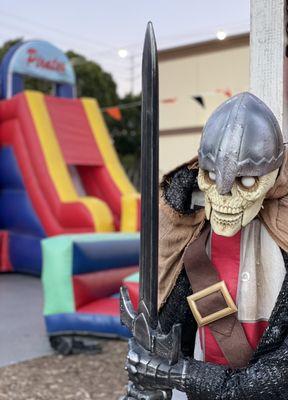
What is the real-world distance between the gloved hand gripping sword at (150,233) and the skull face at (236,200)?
124mm

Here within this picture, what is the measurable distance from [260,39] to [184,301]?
711mm

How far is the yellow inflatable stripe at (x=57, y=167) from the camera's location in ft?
22.7

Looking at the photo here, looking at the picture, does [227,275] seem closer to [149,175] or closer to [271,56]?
[149,175]

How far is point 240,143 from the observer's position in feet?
3.56

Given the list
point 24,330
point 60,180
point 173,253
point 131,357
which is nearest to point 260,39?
point 173,253

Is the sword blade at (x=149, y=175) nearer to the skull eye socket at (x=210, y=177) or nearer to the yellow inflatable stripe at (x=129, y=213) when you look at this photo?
the skull eye socket at (x=210, y=177)

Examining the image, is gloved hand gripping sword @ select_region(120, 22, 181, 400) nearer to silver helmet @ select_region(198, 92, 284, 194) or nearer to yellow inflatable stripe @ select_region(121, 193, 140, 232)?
silver helmet @ select_region(198, 92, 284, 194)

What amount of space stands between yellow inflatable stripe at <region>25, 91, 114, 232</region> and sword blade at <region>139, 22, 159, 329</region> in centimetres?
573

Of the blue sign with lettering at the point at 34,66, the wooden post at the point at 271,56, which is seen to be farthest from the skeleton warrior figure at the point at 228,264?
the blue sign with lettering at the point at 34,66

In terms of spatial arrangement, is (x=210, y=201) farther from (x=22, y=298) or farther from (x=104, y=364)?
(x=22, y=298)

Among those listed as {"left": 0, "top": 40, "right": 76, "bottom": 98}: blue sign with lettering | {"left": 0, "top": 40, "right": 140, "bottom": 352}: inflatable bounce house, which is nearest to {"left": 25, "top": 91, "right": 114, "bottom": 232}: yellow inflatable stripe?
{"left": 0, "top": 40, "right": 140, "bottom": 352}: inflatable bounce house

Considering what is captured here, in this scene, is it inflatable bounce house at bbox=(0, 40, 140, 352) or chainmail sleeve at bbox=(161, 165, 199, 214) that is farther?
inflatable bounce house at bbox=(0, 40, 140, 352)

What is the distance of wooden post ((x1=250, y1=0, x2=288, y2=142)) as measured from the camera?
1468 millimetres

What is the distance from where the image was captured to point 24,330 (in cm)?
494
